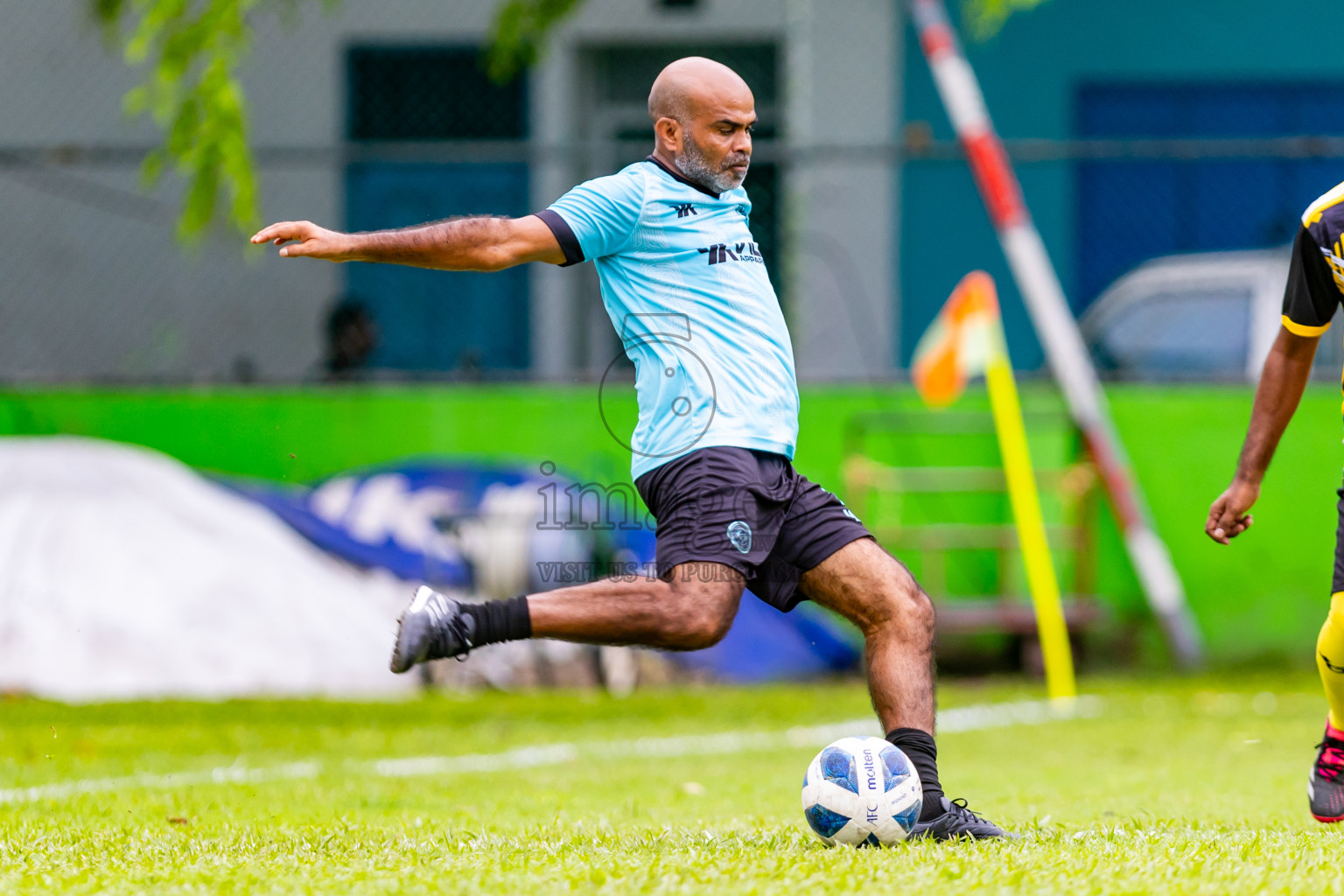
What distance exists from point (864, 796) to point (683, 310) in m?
1.35

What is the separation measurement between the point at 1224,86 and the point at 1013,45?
6.50 ft

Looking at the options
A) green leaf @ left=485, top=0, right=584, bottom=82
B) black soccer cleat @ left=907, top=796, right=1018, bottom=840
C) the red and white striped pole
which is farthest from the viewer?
green leaf @ left=485, top=0, right=584, bottom=82

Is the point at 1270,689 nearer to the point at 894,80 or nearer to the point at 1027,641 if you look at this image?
the point at 1027,641

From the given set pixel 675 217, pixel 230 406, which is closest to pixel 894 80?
pixel 230 406

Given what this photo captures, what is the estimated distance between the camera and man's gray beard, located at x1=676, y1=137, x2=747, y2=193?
14.6 feet

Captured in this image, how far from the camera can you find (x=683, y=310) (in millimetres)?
4410

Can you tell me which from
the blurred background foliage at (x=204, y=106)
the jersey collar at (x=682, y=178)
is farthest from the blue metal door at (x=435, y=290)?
the jersey collar at (x=682, y=178)

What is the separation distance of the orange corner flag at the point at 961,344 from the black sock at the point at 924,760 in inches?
250

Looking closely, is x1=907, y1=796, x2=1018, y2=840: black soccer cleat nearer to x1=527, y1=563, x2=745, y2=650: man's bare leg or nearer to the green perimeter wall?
x1=527, y1=563, x2=745, y2=650: man's bare leg

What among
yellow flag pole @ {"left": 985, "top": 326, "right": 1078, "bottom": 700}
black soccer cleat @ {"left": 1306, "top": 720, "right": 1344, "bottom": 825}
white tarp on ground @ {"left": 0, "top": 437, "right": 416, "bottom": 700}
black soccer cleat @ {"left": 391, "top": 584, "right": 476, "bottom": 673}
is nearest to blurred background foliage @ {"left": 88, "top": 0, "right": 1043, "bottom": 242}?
white tarp on ground @ {"left": 0, "top": 437, "right": 416, "bottom": 700}

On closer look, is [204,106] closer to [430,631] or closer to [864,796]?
[430,631]

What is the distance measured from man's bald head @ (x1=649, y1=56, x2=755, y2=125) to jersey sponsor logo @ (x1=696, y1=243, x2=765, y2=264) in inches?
14.0

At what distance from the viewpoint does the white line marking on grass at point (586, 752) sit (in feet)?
21.5

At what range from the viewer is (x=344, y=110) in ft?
49.5
